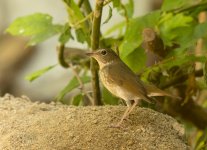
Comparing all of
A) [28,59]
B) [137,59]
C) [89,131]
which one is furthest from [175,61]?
[28,59]

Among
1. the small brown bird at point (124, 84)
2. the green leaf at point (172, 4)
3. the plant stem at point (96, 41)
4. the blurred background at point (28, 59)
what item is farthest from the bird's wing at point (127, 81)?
the blurred background at point (28, 59)

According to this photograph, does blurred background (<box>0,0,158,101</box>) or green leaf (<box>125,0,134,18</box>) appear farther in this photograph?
blurred background (<box>0,0,158,101</box>)

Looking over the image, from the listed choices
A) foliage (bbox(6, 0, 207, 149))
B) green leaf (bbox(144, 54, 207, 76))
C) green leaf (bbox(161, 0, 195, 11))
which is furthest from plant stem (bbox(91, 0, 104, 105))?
green leaf (bbox(161, 0, 195, 11))

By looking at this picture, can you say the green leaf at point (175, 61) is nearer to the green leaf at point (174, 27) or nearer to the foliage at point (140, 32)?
the foliage at point (140, 32)

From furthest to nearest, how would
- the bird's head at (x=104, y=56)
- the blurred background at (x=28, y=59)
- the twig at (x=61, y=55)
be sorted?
the blurred background at (x=28, y=59) < the twig at (x=61, y=55) < the bird's head at (x=104, y=56)

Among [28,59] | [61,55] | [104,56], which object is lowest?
[28,59]

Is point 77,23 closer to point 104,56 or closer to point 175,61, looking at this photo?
point 104,56

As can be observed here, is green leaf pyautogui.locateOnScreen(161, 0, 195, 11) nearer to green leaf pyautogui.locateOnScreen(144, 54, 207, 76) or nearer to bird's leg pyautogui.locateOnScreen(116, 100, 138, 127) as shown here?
green leaf pyautogui.locateOnScreen(144, 54, 207, 76)

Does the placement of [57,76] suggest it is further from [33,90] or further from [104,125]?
[104,125]
